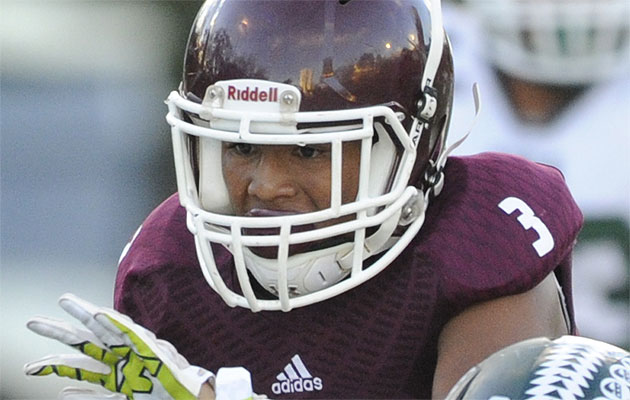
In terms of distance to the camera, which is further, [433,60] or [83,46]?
[83,46]

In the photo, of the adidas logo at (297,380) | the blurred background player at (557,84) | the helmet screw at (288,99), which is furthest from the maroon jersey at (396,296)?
the blurred background player at (557,84)

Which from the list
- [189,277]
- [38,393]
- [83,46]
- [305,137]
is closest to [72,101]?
[83,46]

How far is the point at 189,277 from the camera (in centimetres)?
215

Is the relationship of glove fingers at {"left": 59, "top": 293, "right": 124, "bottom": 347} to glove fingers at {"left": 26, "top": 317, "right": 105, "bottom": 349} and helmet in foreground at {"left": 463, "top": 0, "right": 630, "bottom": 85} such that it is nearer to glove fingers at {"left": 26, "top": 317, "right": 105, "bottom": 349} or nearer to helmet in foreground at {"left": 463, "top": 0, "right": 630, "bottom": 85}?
glove fingers at {"left": 26, "top": 317, "right": 105, "bottom": 349}

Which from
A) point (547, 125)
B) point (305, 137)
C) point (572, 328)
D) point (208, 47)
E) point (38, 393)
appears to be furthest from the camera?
point (38, 393)

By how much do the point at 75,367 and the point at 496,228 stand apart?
683mm

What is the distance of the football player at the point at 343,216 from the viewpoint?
1936 millimetres

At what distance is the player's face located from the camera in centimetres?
195

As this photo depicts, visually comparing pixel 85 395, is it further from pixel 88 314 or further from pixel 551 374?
pixel 551 374

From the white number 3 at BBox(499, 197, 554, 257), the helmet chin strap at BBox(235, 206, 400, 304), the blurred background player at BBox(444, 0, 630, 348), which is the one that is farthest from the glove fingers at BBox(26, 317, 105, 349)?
the blurred background player at BBox(444, 0, 630, 348)

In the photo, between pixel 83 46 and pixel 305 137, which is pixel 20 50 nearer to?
pixel 83 46

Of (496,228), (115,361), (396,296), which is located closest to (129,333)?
(115,361)

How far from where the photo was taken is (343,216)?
1976 mm

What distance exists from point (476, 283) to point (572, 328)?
0.33 m
